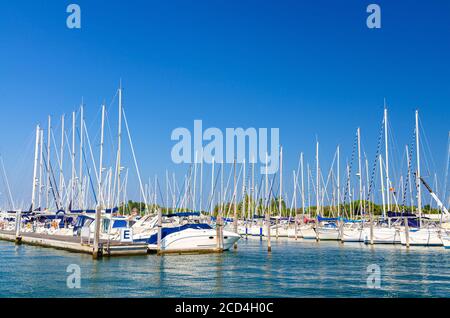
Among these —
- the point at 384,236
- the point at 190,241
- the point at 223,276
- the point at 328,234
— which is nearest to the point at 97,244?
the point at 190,241

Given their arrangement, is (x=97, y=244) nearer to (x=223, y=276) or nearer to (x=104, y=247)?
(x=104, y=247)

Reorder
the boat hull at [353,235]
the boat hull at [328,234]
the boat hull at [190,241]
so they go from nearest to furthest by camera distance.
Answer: the boat hull at [190,241] → the boat hull at [353,235] → the boat hull at [328,234]

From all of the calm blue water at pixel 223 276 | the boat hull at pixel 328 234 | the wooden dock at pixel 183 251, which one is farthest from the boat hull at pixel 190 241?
the boat hull at pixel 328 234

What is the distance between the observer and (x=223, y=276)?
30.3 metres

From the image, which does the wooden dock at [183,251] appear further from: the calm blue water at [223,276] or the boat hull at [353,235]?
the boat hull at [353,235]

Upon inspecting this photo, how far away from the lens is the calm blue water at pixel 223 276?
2459 centimetres

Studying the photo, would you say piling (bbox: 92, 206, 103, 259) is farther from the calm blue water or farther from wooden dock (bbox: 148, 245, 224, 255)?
wooden dock (bbox: 148, 245, 224, 255)

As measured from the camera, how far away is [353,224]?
234ft

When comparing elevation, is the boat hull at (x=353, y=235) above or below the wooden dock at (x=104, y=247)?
below

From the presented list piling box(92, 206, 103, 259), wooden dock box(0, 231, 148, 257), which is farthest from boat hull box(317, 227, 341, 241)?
piling box(92, 206, 103, 259)

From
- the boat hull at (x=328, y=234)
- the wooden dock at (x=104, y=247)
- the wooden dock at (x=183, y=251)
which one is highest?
the wooden dock at (x=104, y=247)

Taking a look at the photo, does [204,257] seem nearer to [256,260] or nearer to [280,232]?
[256,260]

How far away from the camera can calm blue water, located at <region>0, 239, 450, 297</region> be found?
24.6 metres
